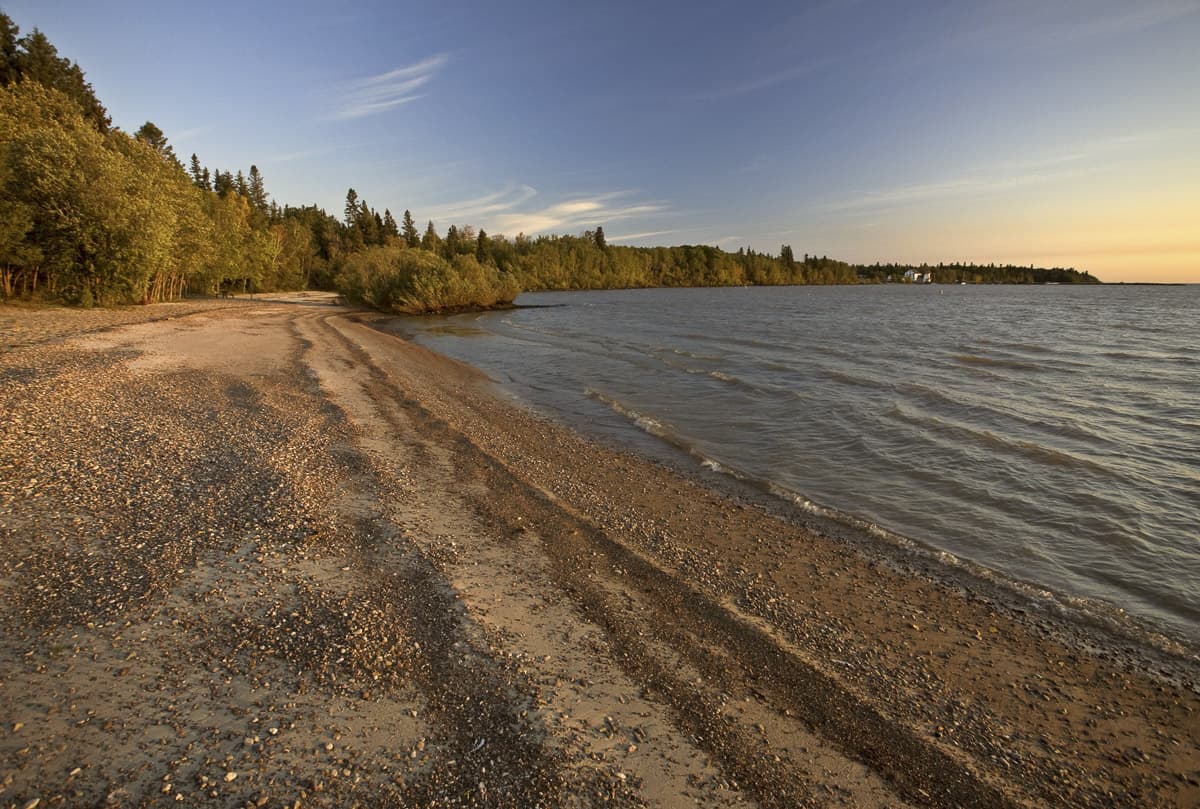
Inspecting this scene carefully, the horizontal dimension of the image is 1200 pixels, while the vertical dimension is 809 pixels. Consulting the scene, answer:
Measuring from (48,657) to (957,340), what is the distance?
46.4 m

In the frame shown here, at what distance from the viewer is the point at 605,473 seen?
41.9 ft

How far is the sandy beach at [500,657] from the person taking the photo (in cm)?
445

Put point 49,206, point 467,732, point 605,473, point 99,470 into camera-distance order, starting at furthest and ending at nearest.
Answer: point 49,206 < point 605,473 < point 99,470 < point 467,732

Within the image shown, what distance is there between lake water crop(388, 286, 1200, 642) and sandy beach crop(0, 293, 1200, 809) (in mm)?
1886

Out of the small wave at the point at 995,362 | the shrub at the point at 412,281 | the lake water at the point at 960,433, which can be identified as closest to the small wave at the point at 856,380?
the lake water at the point at 960,433

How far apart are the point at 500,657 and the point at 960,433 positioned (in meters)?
15.9

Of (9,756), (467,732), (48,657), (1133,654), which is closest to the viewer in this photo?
(9,756)

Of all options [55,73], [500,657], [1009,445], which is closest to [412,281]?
[55,73]

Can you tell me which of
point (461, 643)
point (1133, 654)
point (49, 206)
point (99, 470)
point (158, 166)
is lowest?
point (1133, 654)

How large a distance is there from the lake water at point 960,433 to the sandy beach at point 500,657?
189 centimetres

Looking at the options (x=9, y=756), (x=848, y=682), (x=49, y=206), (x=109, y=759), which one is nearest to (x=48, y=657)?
(x=9, y=756)

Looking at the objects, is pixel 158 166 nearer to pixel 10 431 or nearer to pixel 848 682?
pixel 10 431

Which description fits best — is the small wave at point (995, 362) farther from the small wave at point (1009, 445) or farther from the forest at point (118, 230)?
the forest at point (118, 230)

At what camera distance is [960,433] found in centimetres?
1616
